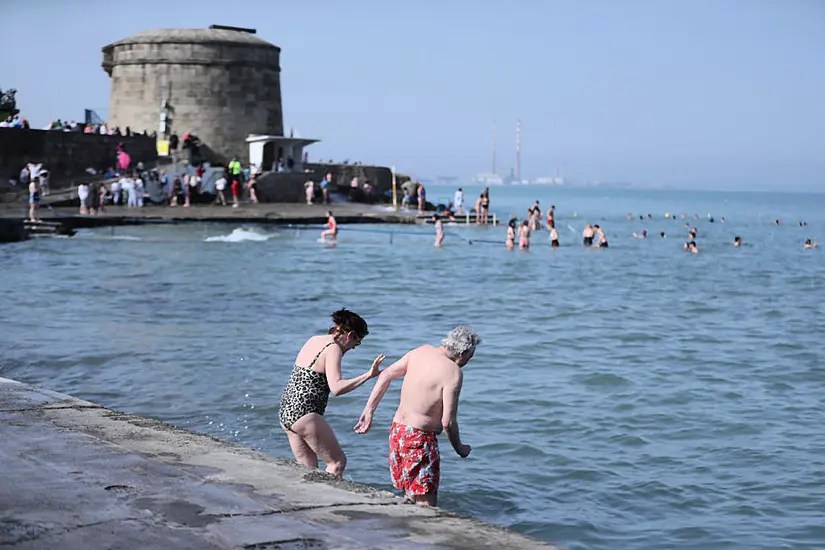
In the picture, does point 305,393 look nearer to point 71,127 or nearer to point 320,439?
point 320,439

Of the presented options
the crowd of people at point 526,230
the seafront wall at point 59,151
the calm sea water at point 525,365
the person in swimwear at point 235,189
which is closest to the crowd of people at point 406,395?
the calm sea water at point 525,365

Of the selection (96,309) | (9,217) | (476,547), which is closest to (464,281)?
(96,309)

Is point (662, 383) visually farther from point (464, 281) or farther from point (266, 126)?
point (266, 126)

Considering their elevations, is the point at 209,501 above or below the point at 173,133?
below

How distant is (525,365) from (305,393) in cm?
807

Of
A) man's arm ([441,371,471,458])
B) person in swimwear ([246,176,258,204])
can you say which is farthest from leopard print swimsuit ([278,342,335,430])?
person in swimwear ([246,176,258,204])

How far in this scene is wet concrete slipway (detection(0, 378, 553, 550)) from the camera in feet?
15.1

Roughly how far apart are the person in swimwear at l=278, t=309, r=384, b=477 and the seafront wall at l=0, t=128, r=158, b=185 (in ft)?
111

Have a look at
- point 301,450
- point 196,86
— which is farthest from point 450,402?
point 196,86

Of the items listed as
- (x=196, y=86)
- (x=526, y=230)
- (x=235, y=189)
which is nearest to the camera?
(x=526, y=230)

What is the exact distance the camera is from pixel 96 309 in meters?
19.0

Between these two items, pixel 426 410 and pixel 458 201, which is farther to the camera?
pixel 458 201

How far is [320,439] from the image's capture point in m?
6.61

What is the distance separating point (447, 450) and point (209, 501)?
4433 millimetres
